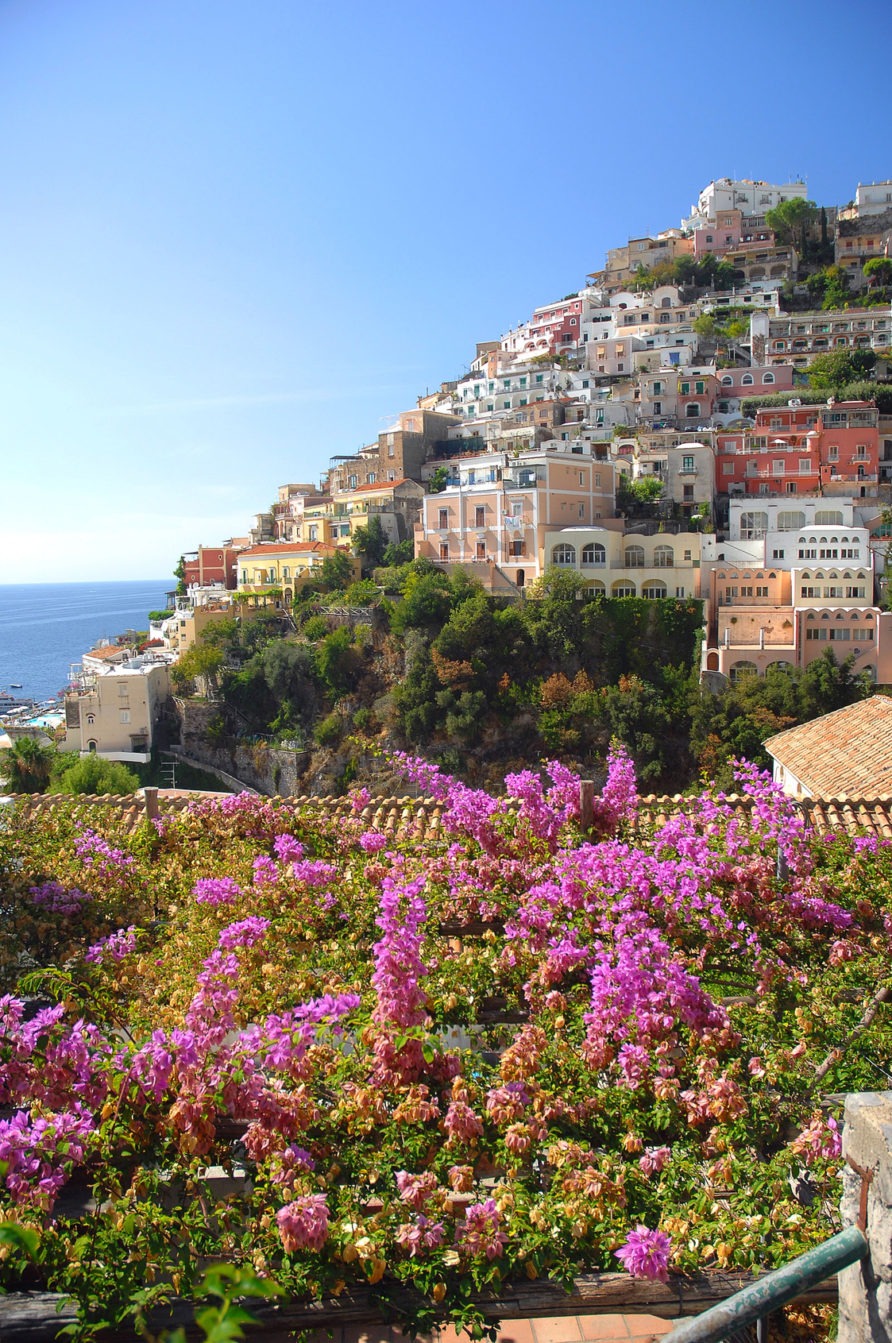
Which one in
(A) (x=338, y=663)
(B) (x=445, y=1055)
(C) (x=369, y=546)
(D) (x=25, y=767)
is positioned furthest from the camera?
(C) (x=369, y=546)

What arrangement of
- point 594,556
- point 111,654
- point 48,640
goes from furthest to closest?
point 48,640 < point 111,654 < point 594,556

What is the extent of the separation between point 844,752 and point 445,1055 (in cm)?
1131

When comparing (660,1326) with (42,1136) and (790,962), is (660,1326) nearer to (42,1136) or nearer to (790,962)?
(790,962)

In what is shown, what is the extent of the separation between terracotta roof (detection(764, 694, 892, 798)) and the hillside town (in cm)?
1426

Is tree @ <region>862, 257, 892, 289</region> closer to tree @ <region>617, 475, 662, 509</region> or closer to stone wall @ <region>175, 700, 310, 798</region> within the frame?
tree @ <region>617, 475, 662, 509</region>

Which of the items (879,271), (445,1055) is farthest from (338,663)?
(879,271)

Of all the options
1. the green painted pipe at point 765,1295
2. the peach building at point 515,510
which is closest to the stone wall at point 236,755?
the peach building at point 515,510

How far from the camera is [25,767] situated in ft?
88.5

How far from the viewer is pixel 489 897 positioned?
19.6 feet

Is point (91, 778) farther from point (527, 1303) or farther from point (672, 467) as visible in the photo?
point (672, 467)

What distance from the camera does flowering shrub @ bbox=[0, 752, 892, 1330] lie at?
338 cm

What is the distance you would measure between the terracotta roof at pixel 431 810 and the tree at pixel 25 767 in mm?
19090

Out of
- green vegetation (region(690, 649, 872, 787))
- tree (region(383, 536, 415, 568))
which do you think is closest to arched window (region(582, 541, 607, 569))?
green vegetation (region(690, 649, 872, 787))

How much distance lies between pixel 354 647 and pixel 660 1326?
31349mm
